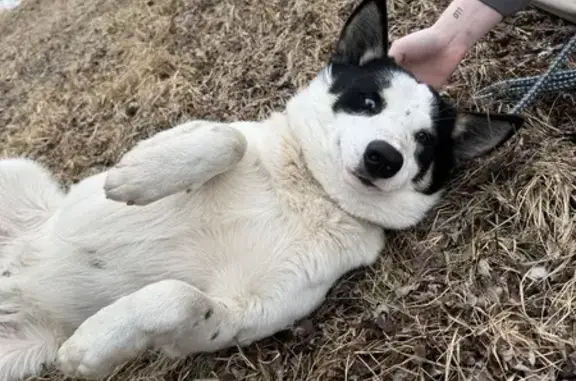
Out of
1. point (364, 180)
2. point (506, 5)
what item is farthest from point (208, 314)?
point (506, 5)

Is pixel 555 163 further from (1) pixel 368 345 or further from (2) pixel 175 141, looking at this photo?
(2) pixel 175 141

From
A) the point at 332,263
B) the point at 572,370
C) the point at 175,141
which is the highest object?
the point at 175,141

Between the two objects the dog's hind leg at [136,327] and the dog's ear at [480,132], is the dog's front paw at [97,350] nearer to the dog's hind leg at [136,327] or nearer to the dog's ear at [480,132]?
the dog's hind leg at [136,327]

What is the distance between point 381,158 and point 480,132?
29.0 inches

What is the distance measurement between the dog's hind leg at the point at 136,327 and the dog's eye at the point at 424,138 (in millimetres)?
1324

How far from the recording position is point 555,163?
3.13 meters

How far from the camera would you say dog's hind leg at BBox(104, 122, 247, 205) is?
2.71 m

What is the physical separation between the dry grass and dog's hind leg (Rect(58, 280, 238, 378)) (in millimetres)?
470

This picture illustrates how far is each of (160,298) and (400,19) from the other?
3.01 meters

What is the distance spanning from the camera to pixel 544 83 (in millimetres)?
3398

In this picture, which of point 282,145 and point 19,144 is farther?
point 19,144

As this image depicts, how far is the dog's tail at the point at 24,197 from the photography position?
332 cm

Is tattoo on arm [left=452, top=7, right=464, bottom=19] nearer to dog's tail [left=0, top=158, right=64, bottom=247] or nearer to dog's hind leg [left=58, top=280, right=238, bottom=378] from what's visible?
dog's hind leg [left=58, top=280, right=238, bottom=378]

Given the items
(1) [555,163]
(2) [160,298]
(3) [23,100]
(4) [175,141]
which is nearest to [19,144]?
(3) [23,100]
